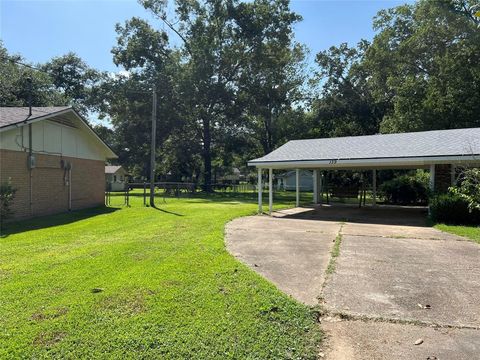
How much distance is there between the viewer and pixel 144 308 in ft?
12.7

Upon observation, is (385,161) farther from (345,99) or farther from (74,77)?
(74,77)

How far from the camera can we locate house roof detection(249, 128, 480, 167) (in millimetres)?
11664

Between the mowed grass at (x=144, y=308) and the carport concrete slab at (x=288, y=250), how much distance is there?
0.31 m

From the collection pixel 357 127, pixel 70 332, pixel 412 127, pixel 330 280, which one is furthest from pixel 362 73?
pixel 70 332

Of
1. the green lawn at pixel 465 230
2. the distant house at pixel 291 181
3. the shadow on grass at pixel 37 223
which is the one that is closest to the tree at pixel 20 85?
the shadow on grass at pixel 37 223

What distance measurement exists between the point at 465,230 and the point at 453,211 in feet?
4.53

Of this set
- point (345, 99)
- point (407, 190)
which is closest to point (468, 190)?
point (407, 190)

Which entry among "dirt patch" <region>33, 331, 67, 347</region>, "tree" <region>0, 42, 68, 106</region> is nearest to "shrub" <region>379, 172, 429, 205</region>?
"dirt patch" <region>33, 331, 67, 347</region>

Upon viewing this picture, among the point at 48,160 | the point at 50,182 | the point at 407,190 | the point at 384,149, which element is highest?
the point at 384,149

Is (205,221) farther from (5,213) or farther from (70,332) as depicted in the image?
(70,332)

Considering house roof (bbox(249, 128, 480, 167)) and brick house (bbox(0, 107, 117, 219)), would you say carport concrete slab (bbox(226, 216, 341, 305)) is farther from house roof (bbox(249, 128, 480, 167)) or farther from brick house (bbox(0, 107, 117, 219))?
brick house (bbox(0, 107, 117, 219))

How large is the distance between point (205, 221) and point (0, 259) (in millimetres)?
5872

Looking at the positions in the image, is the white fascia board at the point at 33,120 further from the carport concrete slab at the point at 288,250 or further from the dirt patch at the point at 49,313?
the dirt patch at the point at 49,313

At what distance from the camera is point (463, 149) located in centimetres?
1149
